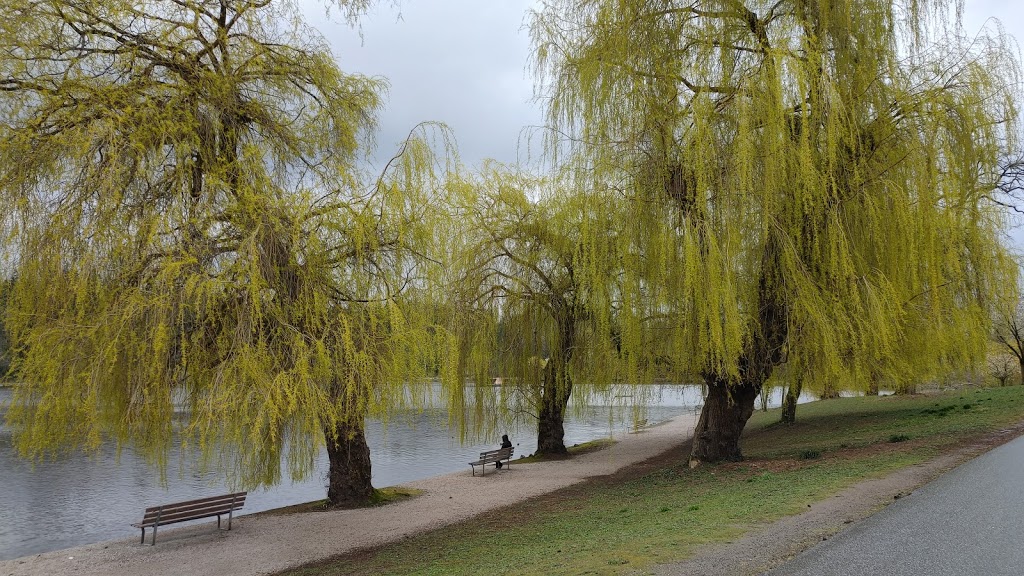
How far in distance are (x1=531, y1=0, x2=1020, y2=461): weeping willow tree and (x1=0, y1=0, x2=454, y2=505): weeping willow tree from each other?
A: 3.52m

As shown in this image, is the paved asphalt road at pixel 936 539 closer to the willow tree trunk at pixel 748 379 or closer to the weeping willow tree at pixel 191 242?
the willow tree trunk at pixel 748 379

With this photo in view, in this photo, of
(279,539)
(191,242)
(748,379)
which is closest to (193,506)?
(279,539)

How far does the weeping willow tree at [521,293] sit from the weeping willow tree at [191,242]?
5.50 meters

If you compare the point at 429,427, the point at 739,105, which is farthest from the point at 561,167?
the point at 429,427

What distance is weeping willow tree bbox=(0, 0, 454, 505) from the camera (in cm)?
647

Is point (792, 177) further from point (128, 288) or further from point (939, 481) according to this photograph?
point (128, 288)

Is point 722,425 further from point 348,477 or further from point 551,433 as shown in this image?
point 551,433

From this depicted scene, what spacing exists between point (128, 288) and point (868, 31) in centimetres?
1068

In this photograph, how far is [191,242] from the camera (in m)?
7.14

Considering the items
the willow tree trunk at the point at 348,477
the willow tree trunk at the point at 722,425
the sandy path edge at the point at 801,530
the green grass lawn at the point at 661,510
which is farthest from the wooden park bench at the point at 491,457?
the sandy path edge at the point at 801,530

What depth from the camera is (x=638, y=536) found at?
673 centimetres

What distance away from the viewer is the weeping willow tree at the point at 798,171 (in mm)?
9070

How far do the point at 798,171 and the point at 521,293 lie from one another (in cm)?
759

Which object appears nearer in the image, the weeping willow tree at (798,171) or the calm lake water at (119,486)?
the weeping willow tree at (798,171)
